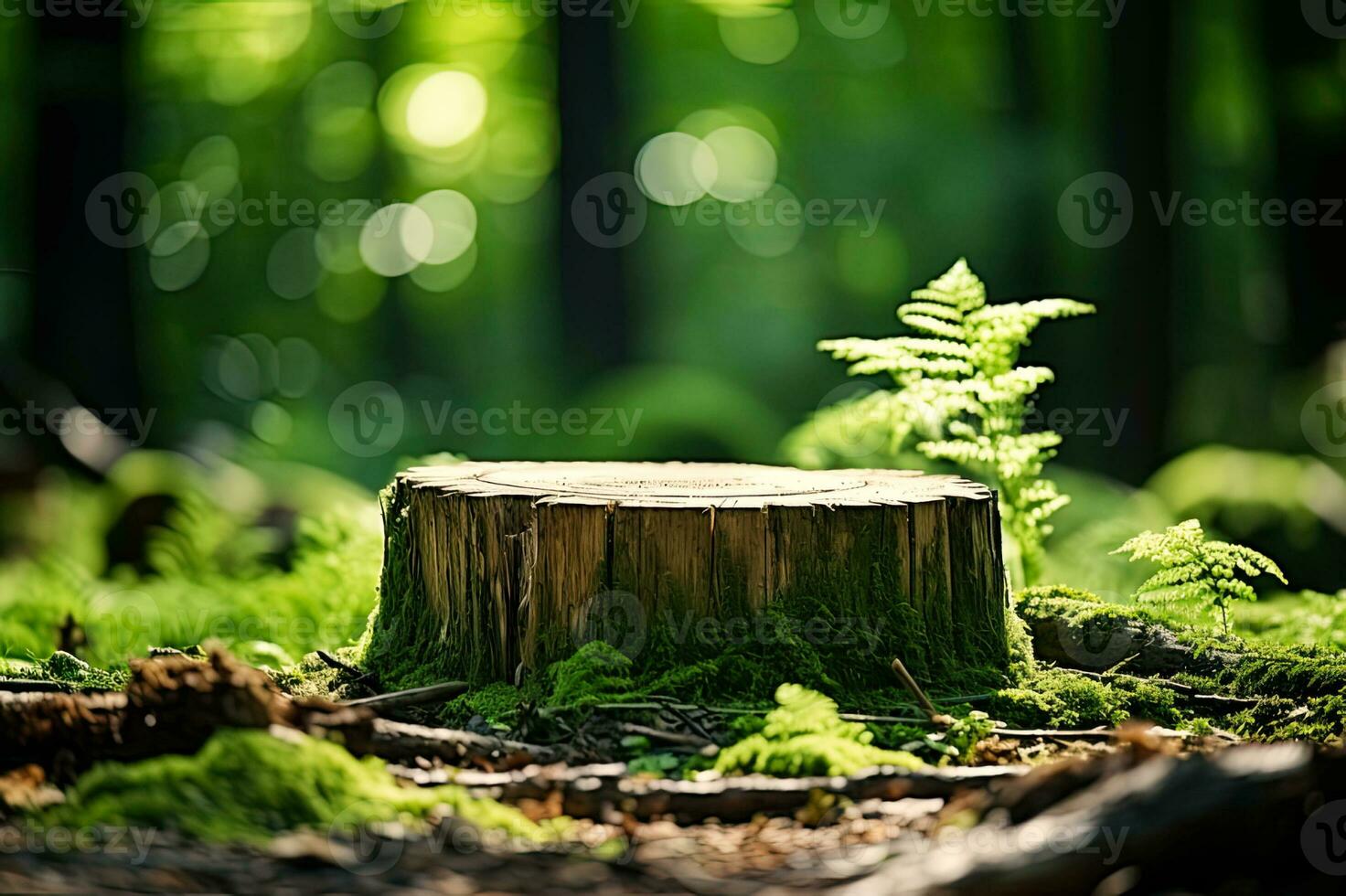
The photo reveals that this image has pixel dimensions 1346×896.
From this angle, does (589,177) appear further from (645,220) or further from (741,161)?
(741,161)

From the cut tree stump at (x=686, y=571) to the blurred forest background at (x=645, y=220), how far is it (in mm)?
4667

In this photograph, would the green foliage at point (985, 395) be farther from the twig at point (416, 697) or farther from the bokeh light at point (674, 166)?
the bokeh light at point (674, 166)

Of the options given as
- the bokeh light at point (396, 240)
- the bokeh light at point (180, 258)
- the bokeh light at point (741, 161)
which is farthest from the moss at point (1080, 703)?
the bokeh light at point (180, 258)

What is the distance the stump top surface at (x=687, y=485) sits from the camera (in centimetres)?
421

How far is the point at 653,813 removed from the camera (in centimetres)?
299

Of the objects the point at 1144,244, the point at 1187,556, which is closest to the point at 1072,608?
the point at 1187,556

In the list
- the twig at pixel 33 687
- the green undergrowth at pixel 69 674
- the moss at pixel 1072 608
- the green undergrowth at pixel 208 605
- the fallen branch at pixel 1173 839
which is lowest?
the green undergrowth at pixel 208 605

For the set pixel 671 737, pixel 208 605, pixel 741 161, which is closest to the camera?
pixel 671 737

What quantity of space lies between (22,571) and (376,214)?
209 inches

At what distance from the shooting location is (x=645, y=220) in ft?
38.6

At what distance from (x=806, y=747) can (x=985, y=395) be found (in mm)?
3831

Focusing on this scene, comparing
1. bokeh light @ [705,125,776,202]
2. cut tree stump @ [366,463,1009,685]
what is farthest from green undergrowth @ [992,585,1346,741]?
bokeh light @ [705,125,776,202]

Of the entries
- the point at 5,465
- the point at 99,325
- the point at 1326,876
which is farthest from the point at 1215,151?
the point at 5,465

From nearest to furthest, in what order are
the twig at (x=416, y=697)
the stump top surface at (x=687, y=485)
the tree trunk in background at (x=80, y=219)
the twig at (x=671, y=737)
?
the twig at (x=671, y=737), the twig at (x=416, y=697), the stump top surface at (x=687, y=485), the tree trunk in background at (x=80, y=219)
